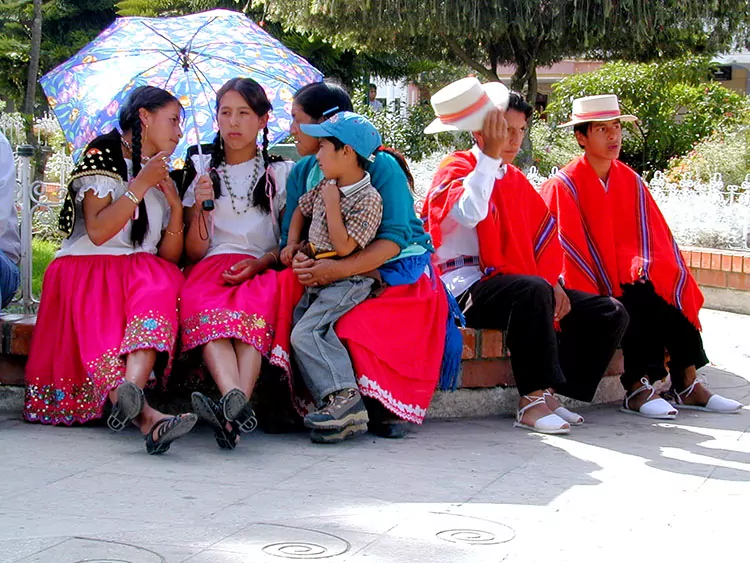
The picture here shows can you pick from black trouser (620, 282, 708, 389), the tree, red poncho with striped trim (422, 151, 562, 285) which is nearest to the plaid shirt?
red poncho with striped trim (422, 151, 562, 285)

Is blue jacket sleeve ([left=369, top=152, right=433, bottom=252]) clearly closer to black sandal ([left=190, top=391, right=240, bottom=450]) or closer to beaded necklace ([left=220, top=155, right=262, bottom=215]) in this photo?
beaded necklace ([left=220, top=155, right=262, bottom=215])

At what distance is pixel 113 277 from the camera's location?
4.67m

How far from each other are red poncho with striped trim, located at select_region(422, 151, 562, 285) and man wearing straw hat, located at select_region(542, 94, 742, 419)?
366 millimetres

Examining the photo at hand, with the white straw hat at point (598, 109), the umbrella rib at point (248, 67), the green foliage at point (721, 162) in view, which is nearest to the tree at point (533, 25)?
the green foliage at point (721, 162)

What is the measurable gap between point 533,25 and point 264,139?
8.99 metres

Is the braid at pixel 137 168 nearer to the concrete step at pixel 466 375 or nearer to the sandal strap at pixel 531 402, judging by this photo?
the concrete step at pixel 466 375

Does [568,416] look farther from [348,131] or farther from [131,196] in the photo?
[131,196]

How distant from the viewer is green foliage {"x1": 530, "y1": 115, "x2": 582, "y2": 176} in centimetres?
1605

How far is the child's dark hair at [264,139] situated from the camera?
4.85m

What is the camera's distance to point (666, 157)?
58.0ft

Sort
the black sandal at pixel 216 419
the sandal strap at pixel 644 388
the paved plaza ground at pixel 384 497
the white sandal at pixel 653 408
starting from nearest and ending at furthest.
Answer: the paved plaza ground at pixel 384 497, the black sandal at pixel 216 419, the white sandal at pixel 653 408, the sandal strap at pixel 644 388

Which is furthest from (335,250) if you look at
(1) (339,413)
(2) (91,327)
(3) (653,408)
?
(3) (653,408)

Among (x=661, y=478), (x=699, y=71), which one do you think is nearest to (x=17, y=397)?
(x=661, y=478)

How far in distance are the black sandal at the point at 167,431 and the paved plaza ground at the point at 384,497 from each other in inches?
2.1
